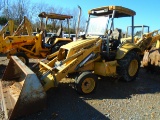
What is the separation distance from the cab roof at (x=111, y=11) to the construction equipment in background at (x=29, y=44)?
3.77 metres

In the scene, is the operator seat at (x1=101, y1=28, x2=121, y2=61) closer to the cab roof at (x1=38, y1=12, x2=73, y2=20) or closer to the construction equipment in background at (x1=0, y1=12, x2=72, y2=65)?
the construction equipment in background at (x1=0, y1=12, x2=72, y2=65)

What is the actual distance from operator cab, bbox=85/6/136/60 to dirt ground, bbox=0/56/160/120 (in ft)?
3.58

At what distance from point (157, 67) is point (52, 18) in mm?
5702

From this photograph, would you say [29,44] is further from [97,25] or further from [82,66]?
[82,66]

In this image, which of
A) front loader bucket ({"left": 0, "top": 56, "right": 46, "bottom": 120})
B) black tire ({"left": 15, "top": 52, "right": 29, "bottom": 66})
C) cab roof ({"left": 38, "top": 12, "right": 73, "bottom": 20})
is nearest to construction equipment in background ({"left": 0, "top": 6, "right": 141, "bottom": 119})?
front loader bucket ({"left": 0, "top": 56, "right": 46, "bottom": 120})

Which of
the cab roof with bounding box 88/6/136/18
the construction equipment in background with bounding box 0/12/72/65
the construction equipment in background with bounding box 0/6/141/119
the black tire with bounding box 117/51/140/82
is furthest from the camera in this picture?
the construction equipment in background with bounding box 0/12/72/65

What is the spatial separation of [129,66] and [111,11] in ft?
6.26

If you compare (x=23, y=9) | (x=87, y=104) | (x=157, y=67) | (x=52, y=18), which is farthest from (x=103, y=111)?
(x=23, y=9)

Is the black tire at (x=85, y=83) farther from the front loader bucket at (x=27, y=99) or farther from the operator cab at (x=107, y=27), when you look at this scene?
the front loader bucket at (x=27, y=99)

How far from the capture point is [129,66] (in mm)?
7402

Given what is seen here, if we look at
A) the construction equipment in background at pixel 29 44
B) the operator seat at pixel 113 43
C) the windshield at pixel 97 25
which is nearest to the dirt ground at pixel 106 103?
the operator seat at pixel 113 43

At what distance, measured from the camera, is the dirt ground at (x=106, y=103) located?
15.7ft

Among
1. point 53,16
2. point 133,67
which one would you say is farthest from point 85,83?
point 53,16

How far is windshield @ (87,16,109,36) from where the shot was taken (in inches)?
271
